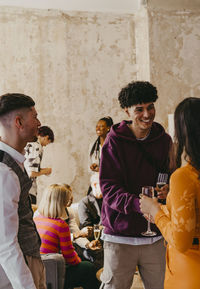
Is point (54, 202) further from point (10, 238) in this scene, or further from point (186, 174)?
point (186, 174)

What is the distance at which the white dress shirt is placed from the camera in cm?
136

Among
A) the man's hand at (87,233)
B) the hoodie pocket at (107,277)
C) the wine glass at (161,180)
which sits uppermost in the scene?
the wine glass at (161,180)

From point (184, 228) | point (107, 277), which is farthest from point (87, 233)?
point (184, 228)

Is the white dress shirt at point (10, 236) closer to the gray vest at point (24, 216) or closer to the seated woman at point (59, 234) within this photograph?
the gray vest at point (24, 216)

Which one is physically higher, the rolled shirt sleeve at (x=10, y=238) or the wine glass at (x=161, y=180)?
the wine glass at (x=161, y=180)

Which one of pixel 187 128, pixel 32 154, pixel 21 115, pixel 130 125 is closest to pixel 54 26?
pixel 32 154

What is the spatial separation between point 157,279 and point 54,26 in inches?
204

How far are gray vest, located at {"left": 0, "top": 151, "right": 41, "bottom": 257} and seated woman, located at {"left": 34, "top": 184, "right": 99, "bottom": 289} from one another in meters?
1.18

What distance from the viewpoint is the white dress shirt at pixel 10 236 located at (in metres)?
1.36

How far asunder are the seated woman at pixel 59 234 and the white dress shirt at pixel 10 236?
1435 mm

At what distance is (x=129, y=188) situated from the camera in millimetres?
2016

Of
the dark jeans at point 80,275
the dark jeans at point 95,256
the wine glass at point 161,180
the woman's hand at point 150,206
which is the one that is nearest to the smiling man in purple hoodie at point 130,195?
the wine glass at point 161,180

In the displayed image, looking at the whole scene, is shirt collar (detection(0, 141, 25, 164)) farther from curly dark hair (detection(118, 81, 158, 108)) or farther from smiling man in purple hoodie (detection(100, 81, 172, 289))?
curly dark hair (detection(118, 81, 158, 108))

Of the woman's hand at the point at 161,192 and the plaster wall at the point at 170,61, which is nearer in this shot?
the woman's hand at the point at 161,192
